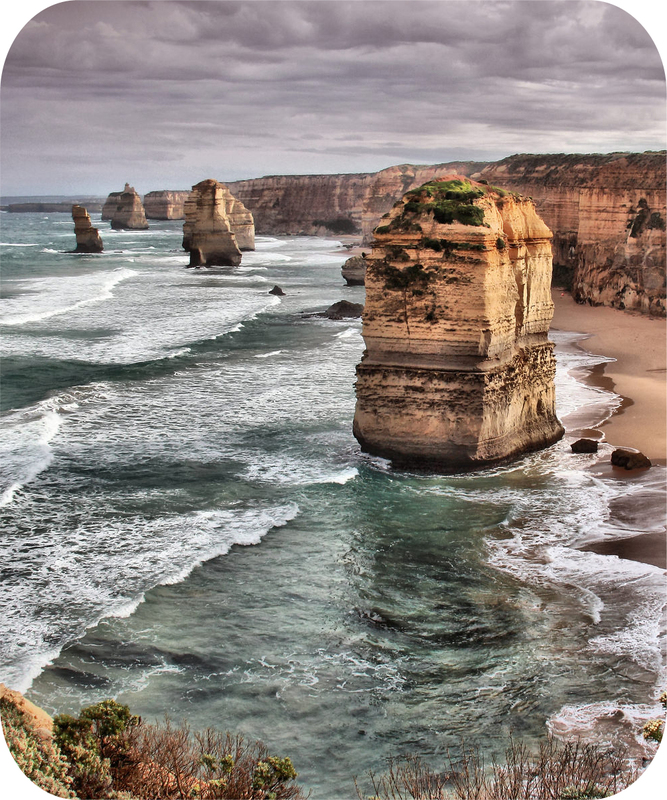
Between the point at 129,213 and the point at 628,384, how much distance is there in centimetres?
11637

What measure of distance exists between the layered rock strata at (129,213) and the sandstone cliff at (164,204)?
141 feet

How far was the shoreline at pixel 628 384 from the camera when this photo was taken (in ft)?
49.1

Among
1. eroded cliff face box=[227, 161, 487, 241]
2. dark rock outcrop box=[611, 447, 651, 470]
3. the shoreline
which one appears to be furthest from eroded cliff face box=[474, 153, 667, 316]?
eroded cliff face box=[227, 161, 487, 241]

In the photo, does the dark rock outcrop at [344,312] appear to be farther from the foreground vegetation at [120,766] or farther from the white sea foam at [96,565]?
the foreground vegetation at [120,766]

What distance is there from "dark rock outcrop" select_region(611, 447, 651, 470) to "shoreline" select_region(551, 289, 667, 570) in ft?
0.56

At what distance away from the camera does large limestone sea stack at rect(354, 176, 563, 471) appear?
17984 millimetres

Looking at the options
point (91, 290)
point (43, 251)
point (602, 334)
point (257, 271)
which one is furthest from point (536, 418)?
point (43, 251)

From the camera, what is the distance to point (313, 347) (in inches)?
1348

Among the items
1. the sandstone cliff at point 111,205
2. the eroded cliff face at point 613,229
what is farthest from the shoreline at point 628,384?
the sandstone cliff at point 111,205

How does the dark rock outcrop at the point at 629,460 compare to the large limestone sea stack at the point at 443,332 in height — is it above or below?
below

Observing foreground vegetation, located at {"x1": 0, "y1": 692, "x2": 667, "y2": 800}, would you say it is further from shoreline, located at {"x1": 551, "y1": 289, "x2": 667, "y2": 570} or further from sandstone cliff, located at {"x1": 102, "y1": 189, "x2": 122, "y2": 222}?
sandstone cliff, located at {"x1": 102, "y1": 189, "x2": 122, "y2": 222}

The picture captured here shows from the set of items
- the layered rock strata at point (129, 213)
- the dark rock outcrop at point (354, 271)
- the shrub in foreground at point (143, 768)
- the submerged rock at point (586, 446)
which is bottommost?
the shrub in foreground at point (143, 768)

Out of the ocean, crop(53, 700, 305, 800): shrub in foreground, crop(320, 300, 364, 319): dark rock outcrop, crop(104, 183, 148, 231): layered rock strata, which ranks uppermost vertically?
crop(104, 183, 148, 231): layered rock strata

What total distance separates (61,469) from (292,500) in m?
5.46
